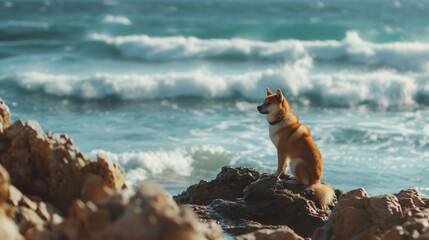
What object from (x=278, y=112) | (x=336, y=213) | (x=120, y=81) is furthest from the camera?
(x=120, y=81)

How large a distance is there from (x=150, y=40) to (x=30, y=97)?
12.2 meters

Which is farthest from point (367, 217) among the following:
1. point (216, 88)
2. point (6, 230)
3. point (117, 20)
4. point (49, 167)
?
point (117, 20)

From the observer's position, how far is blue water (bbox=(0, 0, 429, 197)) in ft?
38.4

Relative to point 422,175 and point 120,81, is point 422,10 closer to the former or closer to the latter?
point 120,81

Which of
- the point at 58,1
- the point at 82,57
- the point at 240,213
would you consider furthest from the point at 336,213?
the point at 58,1

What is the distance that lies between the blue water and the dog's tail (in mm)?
3216

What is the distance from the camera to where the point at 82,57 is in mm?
25422

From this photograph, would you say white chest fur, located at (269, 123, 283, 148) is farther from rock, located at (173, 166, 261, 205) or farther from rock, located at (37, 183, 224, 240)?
rock, located at (37, 183, 224, 240)

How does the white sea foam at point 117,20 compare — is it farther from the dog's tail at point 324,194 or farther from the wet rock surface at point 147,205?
the dog's tail at point 324,194

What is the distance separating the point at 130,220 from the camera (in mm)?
2592

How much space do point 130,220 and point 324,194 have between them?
4447 mm

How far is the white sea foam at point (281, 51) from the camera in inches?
1021

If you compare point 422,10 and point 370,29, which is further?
point 422,10

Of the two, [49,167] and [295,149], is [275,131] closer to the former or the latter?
[295,149]
